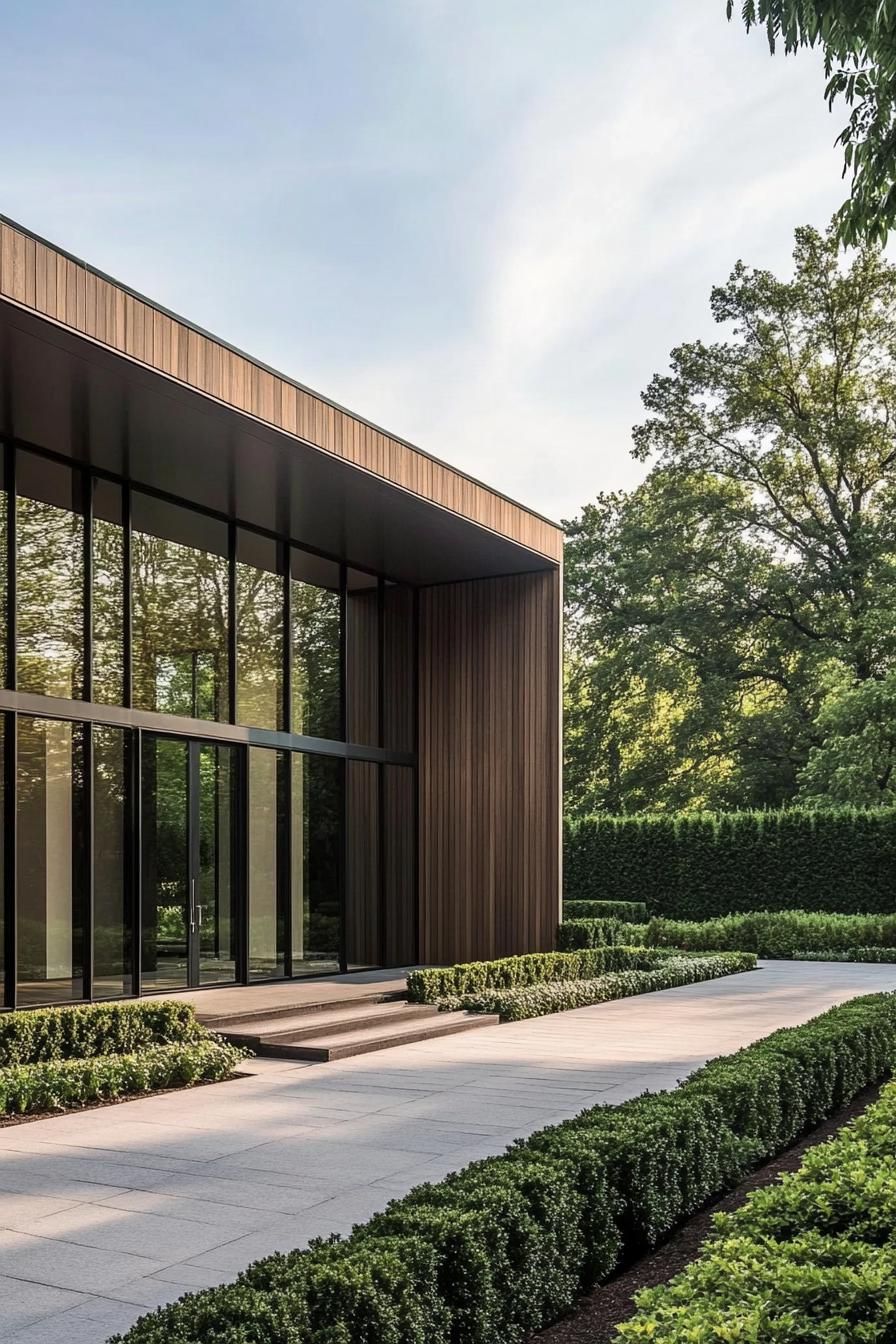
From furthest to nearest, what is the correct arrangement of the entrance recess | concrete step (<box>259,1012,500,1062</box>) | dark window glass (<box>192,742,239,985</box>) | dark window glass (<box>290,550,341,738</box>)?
dark window glass (<box>290,550,341,738</box>) < dark window glass (<box>192,742,239,985</box>) < the entrance recess < concrete step (<box>259,1012,500,1062</box>)

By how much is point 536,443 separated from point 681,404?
17.9 ft

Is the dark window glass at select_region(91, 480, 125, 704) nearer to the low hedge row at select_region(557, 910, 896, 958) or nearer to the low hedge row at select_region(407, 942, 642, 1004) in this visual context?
the low hedge row at select_region(407, 942, 642, 1004)

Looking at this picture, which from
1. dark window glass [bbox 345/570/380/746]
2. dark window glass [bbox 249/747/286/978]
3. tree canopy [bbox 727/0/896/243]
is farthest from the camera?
dark window glass [bbox 345/570/380/746]

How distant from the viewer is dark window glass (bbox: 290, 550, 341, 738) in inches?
582

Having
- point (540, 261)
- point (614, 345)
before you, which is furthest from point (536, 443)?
point (540, 261)

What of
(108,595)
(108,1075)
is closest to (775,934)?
(108,595)

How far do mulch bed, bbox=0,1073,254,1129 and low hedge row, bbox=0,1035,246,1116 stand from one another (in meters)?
0.02

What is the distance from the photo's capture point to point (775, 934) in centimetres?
1998

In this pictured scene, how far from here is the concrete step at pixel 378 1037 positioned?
962 centimetres

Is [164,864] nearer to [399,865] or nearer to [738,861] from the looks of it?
[399,865]

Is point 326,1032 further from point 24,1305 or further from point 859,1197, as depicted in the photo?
point 859,1197

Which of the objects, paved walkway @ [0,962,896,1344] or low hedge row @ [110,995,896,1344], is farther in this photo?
paved walkway @ [0,962,896,1344]

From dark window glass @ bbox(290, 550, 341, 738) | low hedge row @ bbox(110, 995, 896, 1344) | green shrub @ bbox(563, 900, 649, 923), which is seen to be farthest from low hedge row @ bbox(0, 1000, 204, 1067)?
green shrub @ bbox(563, 900, 649, 923)

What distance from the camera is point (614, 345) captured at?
73.0ft
